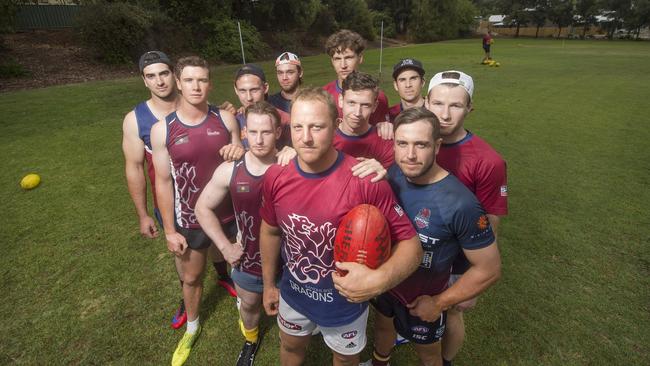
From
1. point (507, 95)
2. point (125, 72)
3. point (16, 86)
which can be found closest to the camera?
point (507, 95)

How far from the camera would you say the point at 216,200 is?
126 inches

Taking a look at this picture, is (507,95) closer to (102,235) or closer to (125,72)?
(102,235)

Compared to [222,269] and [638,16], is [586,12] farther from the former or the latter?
[222,269]

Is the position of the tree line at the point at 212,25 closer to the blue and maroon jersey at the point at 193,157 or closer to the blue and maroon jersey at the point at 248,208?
the blue and maroon jersey at the point at 193,157

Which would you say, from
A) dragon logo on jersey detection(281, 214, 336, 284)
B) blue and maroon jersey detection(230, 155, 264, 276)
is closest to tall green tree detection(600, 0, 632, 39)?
blue and maroon jersey detection(230, 155, 264, 276)

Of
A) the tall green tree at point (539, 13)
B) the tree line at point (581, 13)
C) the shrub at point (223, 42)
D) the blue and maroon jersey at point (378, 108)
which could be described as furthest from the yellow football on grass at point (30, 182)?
the tall green tree at point (539, 13)

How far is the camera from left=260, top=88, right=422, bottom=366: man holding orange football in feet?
7.47

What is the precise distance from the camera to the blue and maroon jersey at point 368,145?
3.56 m

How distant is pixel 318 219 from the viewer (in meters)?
2.43

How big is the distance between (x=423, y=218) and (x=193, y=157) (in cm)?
237

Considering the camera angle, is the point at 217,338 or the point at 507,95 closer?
the point at 217,338

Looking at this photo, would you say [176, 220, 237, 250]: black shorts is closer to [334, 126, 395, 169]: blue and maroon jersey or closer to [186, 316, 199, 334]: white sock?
[186, 316, 199, 334]: white sock

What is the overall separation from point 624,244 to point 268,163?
19.8 feet

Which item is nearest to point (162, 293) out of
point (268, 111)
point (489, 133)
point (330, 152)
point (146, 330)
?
point (146, 330)
